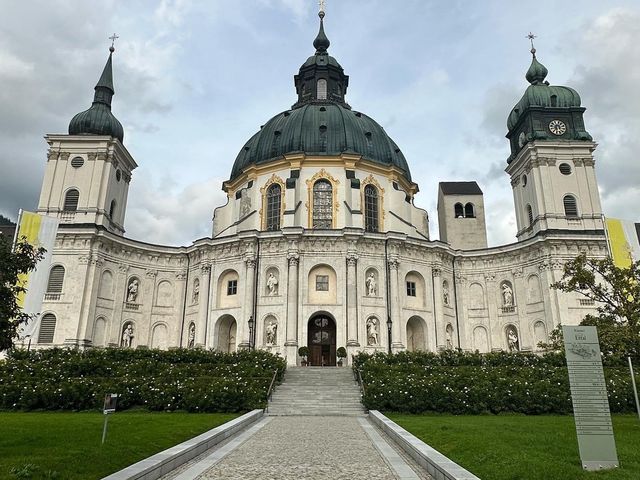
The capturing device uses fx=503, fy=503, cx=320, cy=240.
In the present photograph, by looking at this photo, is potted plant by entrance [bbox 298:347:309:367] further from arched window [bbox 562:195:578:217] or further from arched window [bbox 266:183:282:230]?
arched window [bbox 562:195:578:217]

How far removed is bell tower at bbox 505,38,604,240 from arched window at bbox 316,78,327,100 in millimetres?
20493

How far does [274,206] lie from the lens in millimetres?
45188

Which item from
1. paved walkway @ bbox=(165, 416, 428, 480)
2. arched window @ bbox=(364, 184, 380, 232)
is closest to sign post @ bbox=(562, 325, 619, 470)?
paved walkway @ bbox=(165, 416, 428, 480)

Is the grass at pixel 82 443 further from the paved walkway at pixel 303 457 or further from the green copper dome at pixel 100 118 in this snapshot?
the green copper dome at pixel 100 118

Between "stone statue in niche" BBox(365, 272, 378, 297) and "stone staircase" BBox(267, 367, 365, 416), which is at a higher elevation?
"stone statue in niche" BBox(365, 272, 378, 297)

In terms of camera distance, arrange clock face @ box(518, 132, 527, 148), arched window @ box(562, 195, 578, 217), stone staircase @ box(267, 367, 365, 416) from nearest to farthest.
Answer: stone staircase @ box(267, 367, 365, 416) → arched window @ box(562, 195, 578, 217) → clock face @ box(518, 132, 527, 148)

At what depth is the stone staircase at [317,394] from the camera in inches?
876

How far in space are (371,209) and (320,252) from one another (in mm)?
8054

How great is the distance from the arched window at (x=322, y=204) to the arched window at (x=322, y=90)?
1616 centimetres

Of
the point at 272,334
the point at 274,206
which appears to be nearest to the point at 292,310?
the point at 272,334

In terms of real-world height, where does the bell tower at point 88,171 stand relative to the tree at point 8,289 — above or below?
above

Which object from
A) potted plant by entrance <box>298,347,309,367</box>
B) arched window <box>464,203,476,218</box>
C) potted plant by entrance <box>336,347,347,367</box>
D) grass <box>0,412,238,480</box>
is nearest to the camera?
grass <box>0,412,238,480</box>

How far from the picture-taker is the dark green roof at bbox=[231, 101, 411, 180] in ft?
151

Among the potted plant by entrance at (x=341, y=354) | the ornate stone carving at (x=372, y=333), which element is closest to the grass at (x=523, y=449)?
the potted plant by entrance at (x=341, y=354)
